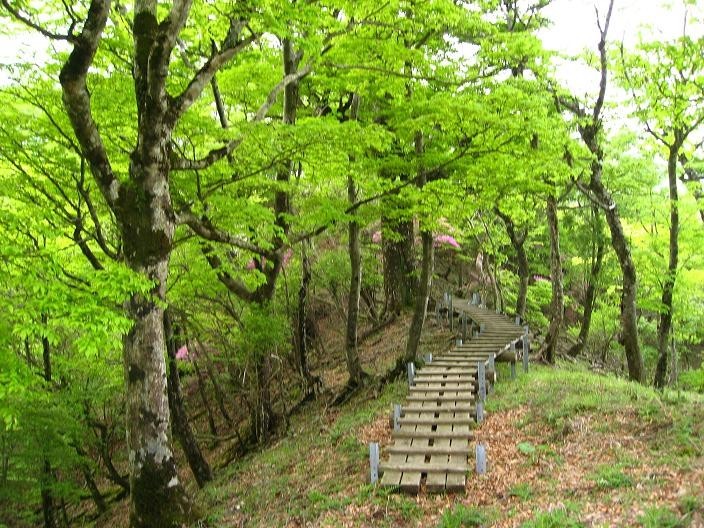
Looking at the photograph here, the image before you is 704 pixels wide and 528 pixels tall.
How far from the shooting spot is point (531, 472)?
7.70m

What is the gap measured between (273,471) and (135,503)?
3293 millimetres

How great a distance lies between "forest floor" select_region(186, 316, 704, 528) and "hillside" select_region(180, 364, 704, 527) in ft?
0.06

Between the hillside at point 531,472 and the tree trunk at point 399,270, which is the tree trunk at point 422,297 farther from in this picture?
the tree trunk at point 399,270

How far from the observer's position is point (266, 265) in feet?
43.1

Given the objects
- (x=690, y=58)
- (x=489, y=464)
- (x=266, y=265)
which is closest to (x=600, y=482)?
(x=489, y=464)

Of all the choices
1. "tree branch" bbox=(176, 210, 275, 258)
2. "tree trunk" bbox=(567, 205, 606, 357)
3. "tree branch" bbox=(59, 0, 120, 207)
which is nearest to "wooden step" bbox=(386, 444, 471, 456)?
"tree branch" bbox=(176, 210, 275, 258)

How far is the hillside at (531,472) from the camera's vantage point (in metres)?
6.23

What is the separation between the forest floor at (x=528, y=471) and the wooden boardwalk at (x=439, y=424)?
28cm

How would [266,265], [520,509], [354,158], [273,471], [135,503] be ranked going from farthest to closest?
[266,265] < [354,158] < [273,471] < [135,503] < [520,509]

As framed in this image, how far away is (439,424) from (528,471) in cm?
170

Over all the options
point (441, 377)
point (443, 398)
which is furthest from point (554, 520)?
point (441, 377)

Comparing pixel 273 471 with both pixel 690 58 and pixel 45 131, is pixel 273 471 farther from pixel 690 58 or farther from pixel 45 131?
pixel 690 58

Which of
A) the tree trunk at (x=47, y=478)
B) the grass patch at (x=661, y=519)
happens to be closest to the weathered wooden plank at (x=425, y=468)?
the grass patch at (x=661, y=519)

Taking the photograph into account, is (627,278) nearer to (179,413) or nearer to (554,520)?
(554,520)
